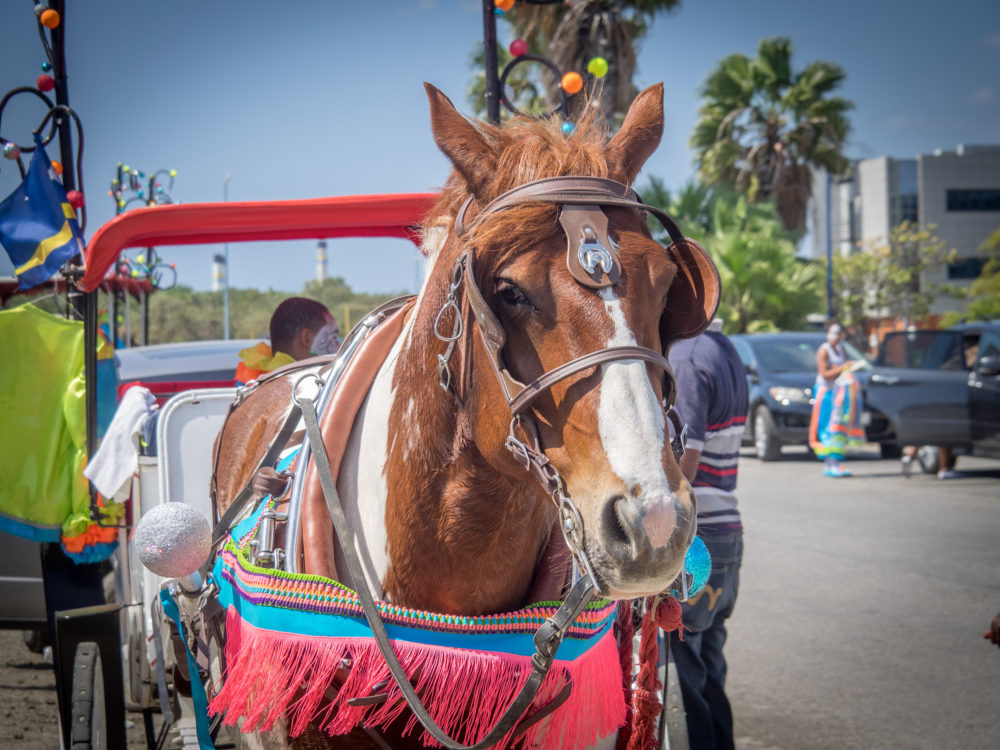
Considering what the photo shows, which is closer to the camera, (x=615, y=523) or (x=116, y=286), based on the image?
→ (x=615, y=523)

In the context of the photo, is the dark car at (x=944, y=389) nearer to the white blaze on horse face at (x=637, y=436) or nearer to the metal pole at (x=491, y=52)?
the metal pole at (x=491, y=52)

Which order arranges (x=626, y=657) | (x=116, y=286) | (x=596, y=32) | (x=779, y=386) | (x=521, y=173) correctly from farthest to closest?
(x=596, y=32) < (x=779, y=386) < (x=116, y=286) < (x=626, y=657) < (x=521, y=173)

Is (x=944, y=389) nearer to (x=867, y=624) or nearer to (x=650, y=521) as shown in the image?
(x=867, y=624)

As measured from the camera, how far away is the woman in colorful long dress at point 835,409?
1183 cm

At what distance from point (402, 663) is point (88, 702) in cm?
169

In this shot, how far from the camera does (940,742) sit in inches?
156

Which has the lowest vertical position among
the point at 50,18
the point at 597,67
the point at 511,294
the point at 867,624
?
the point at 867,624

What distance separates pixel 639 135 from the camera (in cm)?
192

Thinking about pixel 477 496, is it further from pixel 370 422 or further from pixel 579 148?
pixel 579 148

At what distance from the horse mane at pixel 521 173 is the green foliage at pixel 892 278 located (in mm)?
32023

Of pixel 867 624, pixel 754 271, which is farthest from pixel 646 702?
pixel 754 271

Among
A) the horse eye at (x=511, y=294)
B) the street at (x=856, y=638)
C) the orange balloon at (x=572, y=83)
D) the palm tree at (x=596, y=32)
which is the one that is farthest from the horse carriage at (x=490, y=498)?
the palm tree at (x=596, y=32)

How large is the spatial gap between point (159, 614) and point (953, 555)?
6635 millimetres

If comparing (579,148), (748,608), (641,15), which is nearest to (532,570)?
(579,148)
